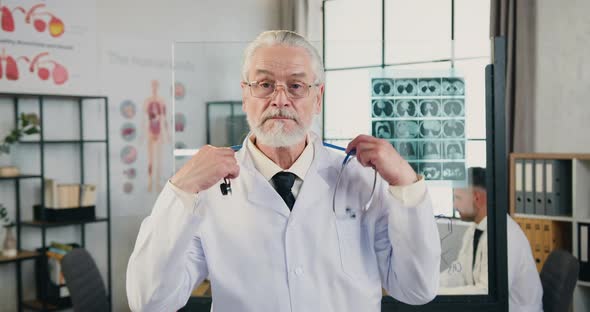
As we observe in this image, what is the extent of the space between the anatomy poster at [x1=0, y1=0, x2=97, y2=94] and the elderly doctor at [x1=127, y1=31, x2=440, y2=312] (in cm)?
350

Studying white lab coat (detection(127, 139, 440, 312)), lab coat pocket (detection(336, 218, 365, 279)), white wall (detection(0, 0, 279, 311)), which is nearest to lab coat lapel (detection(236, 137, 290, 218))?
white lab coat (detection(127, 139, 440, 312))

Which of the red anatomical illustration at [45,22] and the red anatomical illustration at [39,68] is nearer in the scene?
Result: the red anatomical illustration at [39,68]

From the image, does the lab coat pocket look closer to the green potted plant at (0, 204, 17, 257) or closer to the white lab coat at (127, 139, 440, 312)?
the white lab coat at (127, 139, 440, 312)

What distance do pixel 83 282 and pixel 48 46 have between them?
7.65 feet

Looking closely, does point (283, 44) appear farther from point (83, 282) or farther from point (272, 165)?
point (83, 282)

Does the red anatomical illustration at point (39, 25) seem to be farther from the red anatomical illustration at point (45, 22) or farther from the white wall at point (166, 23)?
the white wall at point (166, 23)

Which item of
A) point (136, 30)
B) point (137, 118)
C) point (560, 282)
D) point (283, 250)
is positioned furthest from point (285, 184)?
point (136, 30)

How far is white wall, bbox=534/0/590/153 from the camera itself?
4098 mm

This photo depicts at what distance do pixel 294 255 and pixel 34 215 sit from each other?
3.62 metres

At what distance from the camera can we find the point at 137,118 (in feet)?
17.1

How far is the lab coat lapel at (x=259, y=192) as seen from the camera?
4.77 feet

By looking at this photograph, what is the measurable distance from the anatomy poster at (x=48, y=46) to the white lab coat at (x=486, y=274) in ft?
11.1

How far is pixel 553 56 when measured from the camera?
4.25m

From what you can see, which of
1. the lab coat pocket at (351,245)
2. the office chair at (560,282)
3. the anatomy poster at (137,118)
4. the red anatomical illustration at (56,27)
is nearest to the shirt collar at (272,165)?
the lab coat pocket at (351,245)
